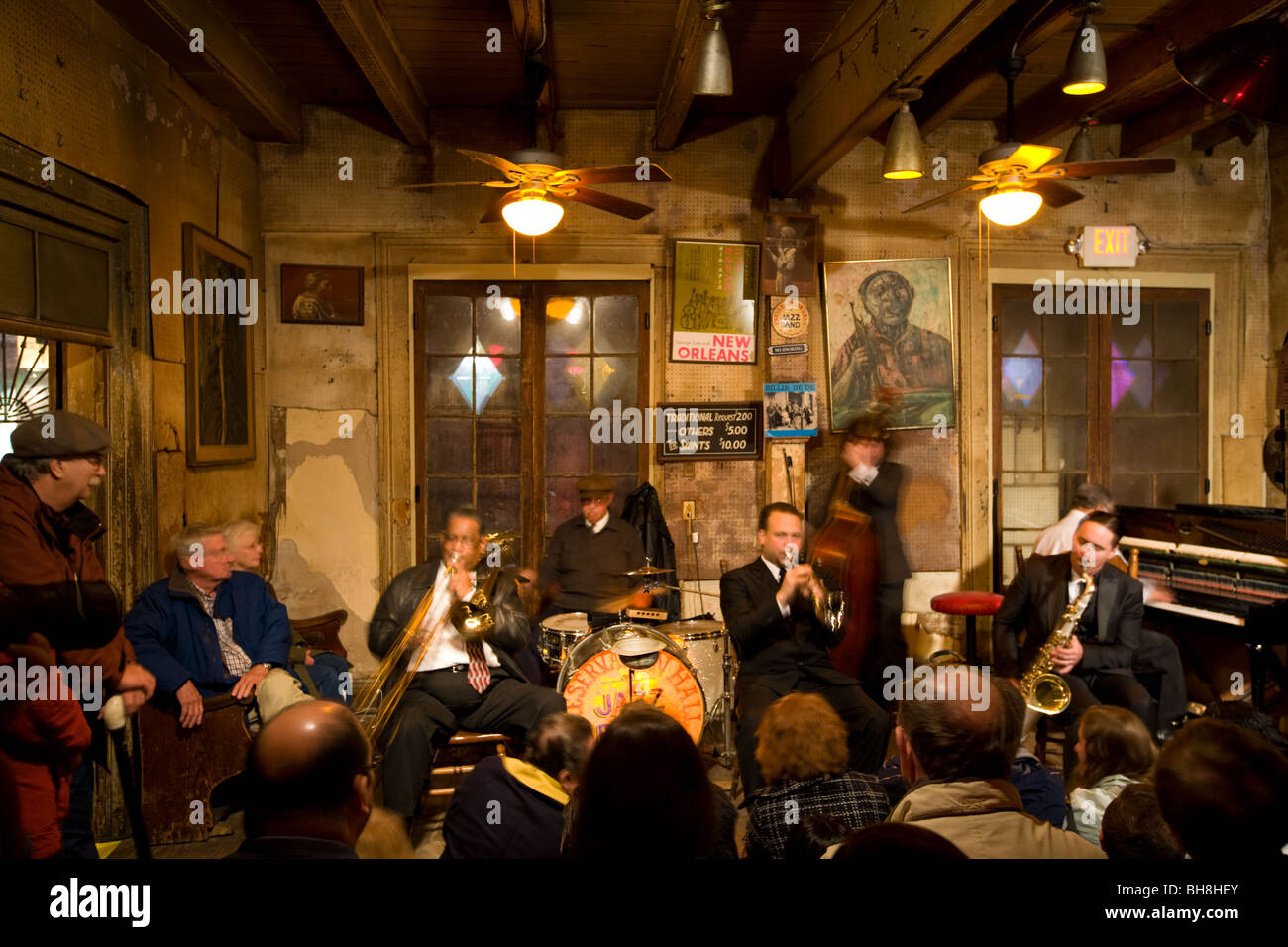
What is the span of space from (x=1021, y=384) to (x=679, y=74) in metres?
3.39

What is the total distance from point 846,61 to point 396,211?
3116 millimetres

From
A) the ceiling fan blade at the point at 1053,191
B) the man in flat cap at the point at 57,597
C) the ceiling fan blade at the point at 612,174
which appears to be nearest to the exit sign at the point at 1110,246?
the ceiling fan blade at the point at 1053,191

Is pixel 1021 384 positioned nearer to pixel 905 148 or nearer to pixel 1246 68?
pixel 905 148

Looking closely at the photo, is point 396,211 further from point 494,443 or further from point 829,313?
Answer: point 829,313

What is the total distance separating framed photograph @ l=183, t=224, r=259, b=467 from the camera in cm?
495

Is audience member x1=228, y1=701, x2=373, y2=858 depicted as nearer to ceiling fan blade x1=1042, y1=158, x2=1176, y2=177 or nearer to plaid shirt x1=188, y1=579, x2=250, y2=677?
plaid shirt x1=188, y1=579, x2=250, y2=677

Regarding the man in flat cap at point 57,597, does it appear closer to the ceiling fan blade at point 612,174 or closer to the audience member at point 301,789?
the audience member at point 301,789

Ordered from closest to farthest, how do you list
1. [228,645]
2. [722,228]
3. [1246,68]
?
[1246,68] < [228,645] < [722,228]

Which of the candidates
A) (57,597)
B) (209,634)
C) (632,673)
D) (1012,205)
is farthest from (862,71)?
(57,597)

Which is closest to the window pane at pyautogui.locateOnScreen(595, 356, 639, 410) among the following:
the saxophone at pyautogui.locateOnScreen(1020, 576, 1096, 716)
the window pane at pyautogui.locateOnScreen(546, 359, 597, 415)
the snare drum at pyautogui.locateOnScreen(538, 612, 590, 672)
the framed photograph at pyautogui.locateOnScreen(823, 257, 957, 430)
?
the window pane at pyautogui.locateOnScreen(546, 359, 597, 415)

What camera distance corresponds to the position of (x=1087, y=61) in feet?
12.8

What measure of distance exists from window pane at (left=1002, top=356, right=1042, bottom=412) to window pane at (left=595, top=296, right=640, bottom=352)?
106 inches

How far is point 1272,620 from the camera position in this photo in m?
4.32
